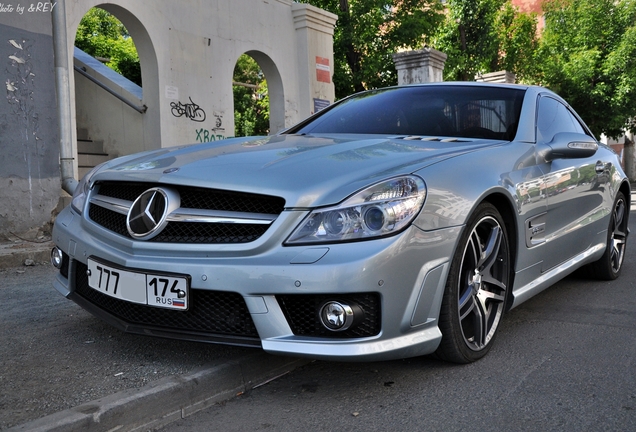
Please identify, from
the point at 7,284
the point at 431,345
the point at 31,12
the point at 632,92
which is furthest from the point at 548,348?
the point at 632,92

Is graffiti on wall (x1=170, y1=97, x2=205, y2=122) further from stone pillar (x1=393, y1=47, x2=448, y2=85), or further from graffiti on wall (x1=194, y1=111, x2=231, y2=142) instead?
stone pillar (x1=393, y1=47, x2=448, y2=85)

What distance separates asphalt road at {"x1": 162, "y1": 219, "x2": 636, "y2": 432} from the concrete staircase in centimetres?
785

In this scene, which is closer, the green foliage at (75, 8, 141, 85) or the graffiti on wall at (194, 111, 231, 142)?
the graffiti on wall at (194, 111, 231, 142)

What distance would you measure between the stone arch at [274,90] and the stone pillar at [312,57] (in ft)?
1.57

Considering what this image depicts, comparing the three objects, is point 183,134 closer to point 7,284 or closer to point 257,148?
point 7,284

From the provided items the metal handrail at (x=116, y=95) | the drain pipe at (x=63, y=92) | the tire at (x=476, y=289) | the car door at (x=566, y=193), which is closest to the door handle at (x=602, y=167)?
the car door at (x=566, y=193)

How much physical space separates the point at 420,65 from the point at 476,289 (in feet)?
42.4

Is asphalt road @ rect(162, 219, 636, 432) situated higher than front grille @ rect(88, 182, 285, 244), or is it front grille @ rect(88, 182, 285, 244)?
front grille @ rect(88, 182, 285, 244)

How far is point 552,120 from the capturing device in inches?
166

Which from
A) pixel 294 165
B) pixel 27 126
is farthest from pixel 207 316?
pixel 27 126

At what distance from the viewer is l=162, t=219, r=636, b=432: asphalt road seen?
2404 mm

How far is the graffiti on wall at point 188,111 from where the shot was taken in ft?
33.1

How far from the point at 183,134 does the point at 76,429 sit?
27.5 ft

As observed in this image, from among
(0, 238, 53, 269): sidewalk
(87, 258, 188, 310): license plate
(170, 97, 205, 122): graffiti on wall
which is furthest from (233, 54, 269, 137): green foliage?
(87, 258, 188, 310): license plate
